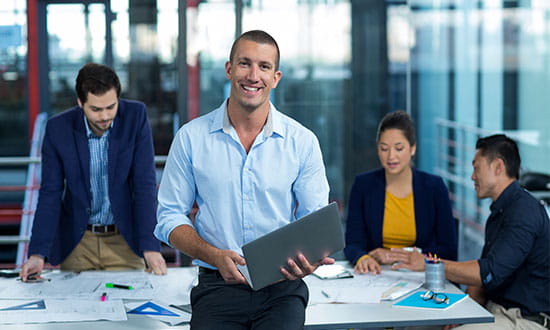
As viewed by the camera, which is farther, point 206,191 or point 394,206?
point 394,206

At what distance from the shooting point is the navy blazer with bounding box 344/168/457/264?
10.6 ft

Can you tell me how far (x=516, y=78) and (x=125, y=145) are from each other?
3.67 m

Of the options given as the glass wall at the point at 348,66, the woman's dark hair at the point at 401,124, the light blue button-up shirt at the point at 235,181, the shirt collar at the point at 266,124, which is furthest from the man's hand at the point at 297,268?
the glass wall at the point at 348,66

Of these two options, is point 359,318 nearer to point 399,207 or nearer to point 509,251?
point 509,251

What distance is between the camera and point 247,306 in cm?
228

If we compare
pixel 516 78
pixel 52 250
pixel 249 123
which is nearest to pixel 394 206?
pixel 249 123

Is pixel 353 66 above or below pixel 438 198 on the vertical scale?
above

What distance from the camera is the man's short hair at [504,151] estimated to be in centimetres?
299

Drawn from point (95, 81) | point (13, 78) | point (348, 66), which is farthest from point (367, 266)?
point (13, 78)

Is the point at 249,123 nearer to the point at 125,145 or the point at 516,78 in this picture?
the point at 125,145

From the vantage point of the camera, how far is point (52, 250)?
3.03m

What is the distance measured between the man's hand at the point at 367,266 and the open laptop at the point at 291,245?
736 millimetres

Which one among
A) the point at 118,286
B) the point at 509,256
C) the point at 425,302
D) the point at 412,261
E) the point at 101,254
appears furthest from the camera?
the point at 101,254

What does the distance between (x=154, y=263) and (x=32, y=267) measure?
0.44 meters
